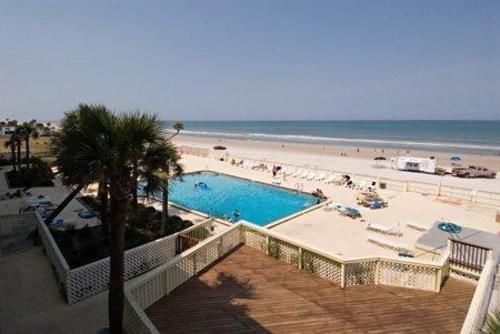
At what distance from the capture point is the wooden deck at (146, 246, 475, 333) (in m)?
6.46

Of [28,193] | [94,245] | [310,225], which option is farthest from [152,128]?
[28,193]

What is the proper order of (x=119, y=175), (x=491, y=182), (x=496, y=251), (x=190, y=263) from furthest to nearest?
(x=491, y=182) < (x=496, y=251) < (x=190, y=263) < (x=119, y=175)

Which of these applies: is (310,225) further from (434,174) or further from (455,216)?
(434,174)

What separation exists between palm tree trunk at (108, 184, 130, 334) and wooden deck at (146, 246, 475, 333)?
3.08 feet

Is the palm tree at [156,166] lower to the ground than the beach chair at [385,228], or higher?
higher

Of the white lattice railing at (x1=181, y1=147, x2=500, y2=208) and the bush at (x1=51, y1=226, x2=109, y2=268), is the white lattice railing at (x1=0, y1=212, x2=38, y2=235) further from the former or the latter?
the white lattice railing at (x1=181, y1=147, x2=500, y2=208)

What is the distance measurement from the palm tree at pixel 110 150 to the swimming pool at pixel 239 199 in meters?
13.9

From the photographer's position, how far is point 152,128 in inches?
217

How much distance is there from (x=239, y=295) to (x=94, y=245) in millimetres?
6746

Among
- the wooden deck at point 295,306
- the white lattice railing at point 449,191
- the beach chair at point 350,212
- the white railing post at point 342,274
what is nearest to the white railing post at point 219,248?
the wooden deck at point 295,306

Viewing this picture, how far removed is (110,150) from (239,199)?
19537 millimetres

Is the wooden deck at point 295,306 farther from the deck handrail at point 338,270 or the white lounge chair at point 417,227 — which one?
the white lounge chair at point 417,227

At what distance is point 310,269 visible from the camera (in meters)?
8.78

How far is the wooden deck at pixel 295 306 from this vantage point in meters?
6.46
